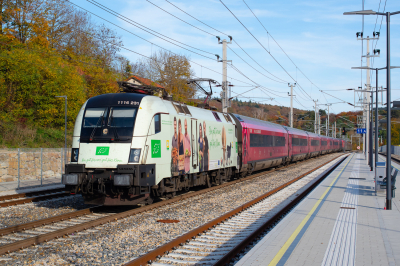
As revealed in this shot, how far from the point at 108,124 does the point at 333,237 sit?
685 centimetres

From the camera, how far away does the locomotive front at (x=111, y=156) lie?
36.0 feet

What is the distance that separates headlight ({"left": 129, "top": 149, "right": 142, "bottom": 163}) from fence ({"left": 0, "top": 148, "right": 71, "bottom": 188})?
8.44m

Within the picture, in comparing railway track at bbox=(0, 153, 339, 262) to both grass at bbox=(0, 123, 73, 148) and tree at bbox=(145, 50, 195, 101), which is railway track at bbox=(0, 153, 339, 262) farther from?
tree at bbox=(145, 50, 195, 101)

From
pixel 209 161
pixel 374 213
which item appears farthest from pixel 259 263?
pixel 209 161

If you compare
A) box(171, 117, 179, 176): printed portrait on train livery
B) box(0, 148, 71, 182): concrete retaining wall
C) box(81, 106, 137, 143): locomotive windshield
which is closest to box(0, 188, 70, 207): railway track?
box(0, 148, 71, 182): concrete retaining wall

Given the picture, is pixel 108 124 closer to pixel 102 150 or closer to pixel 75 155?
pixel 102 150

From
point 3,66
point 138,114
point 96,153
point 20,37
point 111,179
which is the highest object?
point 20,37

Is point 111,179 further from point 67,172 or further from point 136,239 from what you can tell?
point 136,239

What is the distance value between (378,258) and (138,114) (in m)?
7.31

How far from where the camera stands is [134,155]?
1112cm

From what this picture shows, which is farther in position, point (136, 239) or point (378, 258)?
point (136, 239)

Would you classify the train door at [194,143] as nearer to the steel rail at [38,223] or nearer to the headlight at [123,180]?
the headlight at [123,180]

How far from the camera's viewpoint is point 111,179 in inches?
431

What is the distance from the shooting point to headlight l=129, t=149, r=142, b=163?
11.1m
